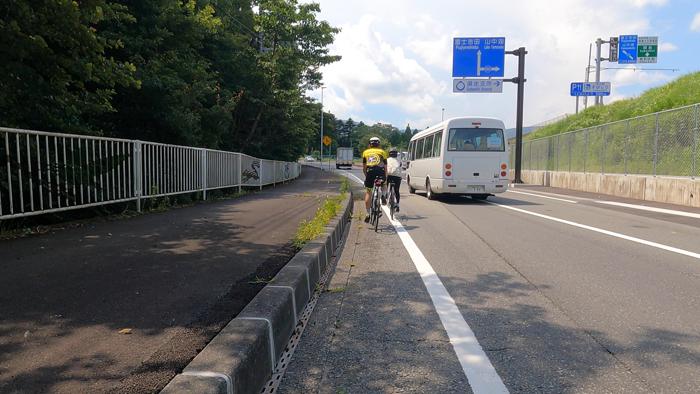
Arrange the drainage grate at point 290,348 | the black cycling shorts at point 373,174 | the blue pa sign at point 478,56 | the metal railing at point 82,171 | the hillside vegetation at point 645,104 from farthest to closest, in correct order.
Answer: the blue pa sign at point 478,56 < the hillside vegetation at point 645,104 < the black cycling shorts at point 373,174 < the metal railing at point 82,171 < the drainage grate at point 290,348

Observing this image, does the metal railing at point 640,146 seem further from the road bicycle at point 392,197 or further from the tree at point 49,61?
the tree at point 49,61

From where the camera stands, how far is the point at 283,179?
2795cm

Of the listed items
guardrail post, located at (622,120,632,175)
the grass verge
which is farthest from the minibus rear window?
guardrail post, located at (622,120,632,175)

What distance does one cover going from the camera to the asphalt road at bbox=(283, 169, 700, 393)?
9.02 feet

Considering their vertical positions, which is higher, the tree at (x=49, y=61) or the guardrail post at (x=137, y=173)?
the tree at (x=49, y=61)

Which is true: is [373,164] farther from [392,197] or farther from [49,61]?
[49,61]

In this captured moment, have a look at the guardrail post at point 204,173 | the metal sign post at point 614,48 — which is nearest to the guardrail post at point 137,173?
the guardrail post at point 204,173

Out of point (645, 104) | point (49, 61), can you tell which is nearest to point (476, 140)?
point (49, 61)

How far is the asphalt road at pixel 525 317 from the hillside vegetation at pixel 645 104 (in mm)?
19636

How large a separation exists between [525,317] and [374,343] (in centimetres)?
142

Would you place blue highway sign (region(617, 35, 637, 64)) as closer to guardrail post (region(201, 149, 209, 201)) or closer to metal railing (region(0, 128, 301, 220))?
guardrail post (region(201, 149, 209, 201))

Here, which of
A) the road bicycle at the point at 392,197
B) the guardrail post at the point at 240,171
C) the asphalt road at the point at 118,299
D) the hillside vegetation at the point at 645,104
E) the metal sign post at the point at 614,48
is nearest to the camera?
the asphalt road at the point at 118,299

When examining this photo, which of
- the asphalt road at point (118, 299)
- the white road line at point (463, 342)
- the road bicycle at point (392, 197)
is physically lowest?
the white road line at point (463, 342)

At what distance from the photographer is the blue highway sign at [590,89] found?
31578 millimetres
